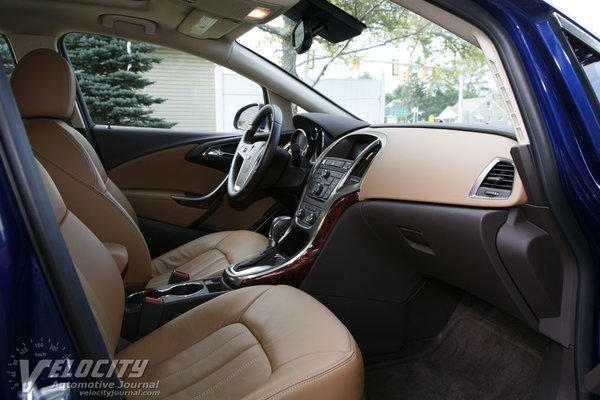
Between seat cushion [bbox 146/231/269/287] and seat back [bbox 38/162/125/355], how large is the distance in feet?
1.93

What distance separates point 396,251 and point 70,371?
1170 mm

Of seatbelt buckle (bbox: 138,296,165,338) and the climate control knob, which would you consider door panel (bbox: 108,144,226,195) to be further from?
seatbelt buckle (bbox: 138,296,165,338)

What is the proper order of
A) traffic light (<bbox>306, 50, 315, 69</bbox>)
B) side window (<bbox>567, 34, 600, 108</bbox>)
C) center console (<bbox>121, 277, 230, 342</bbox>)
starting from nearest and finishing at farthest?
side window (<bbox>567, 34, 600, 108</bbox>)
center console (<bbox>121, 277, 230, 342</bbox>)
traffic light (<bbox>306, 50, 315, 69</bbox>)

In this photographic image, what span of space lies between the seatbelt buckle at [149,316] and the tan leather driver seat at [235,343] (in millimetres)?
110

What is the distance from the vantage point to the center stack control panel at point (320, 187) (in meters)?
1.82

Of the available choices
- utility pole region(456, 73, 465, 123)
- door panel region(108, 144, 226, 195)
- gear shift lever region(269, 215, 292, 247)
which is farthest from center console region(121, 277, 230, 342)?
door panel region(108, 144, 226, 195)

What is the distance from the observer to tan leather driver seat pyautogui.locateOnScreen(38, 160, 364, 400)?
1.03m

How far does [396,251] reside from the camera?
169 cm

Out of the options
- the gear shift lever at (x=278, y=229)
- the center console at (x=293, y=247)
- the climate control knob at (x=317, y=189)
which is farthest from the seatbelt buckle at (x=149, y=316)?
the climate control knob at (x=317, y=189)

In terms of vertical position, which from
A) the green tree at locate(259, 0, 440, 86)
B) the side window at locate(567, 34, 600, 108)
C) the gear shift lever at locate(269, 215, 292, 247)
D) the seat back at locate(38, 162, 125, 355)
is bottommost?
the gear shift lever at locate(269, 215, 292, 247)

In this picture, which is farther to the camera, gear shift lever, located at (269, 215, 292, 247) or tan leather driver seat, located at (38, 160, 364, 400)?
gear shift lever, located at (269, 215, 292, 247)

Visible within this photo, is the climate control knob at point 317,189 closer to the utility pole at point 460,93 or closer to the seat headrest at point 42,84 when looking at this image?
the utility pole at point 460,93

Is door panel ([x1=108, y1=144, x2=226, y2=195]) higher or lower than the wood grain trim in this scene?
lower

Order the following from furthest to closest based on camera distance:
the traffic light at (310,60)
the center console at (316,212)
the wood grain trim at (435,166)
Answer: the traffic light at (310,60) < the center console at (316,212) < the wood grain trim at (435,166)
